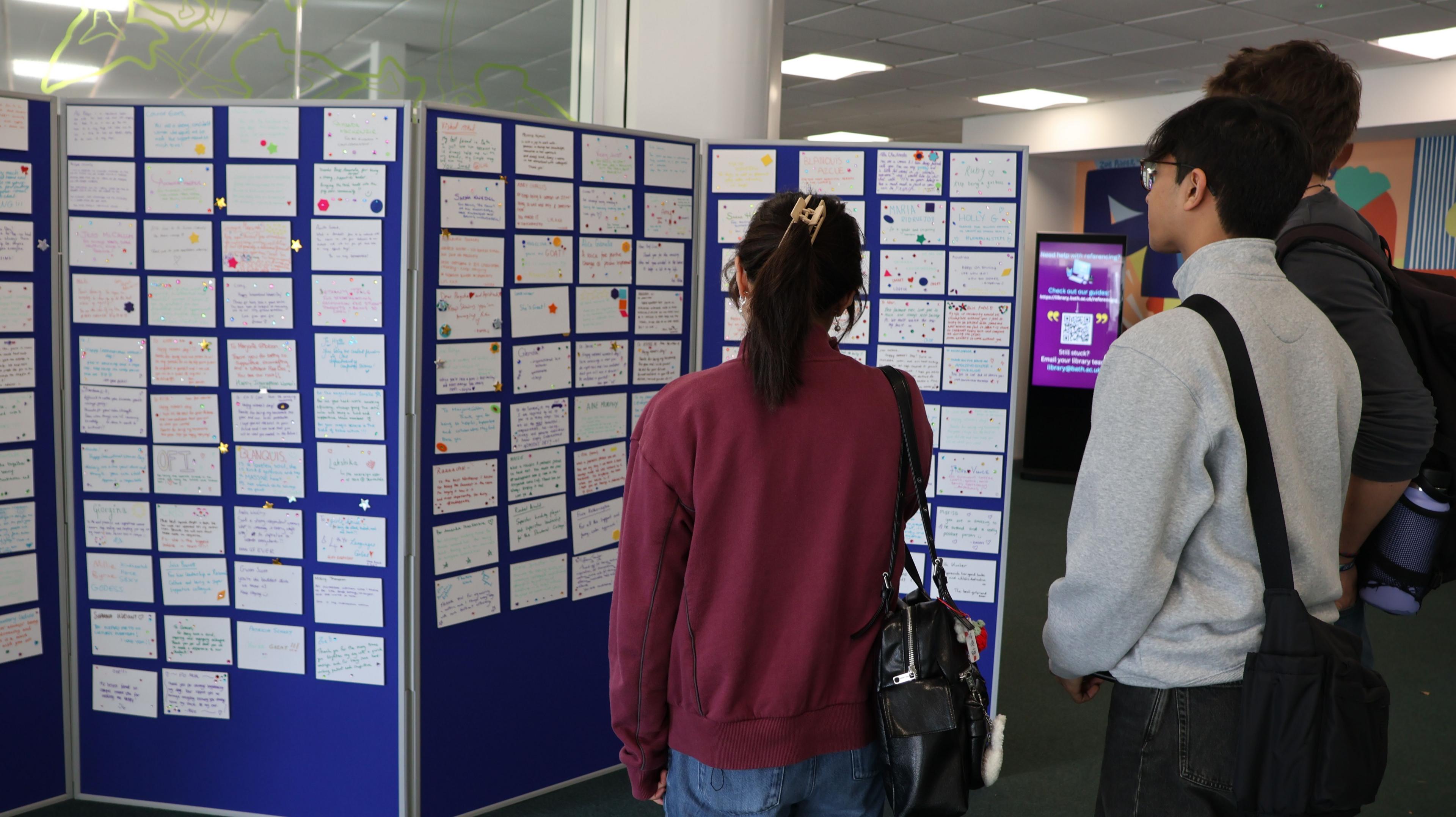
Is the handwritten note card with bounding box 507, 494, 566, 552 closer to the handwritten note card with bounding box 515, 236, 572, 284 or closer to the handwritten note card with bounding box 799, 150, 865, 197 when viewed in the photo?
the handwritten note card with bounding box 515, 236, 572, 284

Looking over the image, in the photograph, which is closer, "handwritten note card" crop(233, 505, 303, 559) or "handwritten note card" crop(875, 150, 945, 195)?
"handwritten note card" crop(233, 505, 303, 559)

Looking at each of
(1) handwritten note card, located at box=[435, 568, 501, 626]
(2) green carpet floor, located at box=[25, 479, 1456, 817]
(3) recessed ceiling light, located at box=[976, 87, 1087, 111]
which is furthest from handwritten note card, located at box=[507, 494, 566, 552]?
(3) recessed ceiling light, located at box=[976, 87, 1087, 111]

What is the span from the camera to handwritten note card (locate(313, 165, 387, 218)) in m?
2.42

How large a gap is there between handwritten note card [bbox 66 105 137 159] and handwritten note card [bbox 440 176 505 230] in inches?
31.4

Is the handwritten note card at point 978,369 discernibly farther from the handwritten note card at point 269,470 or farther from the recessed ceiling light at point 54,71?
the recessed ceiling light at point 54,71

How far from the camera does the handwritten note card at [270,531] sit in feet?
8.28

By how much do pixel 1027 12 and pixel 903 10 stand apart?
71 centimetres

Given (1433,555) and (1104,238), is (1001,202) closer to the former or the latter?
(1433,555)

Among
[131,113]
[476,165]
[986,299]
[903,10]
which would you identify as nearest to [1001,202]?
[986,299]

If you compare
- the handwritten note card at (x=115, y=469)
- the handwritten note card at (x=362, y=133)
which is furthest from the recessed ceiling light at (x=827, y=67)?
the handwritten note card at (x=115, y=469)

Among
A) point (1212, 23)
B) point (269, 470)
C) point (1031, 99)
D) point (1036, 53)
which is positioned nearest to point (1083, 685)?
point (269, 470)

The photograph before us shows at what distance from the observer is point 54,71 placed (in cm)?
247

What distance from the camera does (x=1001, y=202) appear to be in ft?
9.77

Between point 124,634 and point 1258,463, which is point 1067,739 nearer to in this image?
point 1258,463
